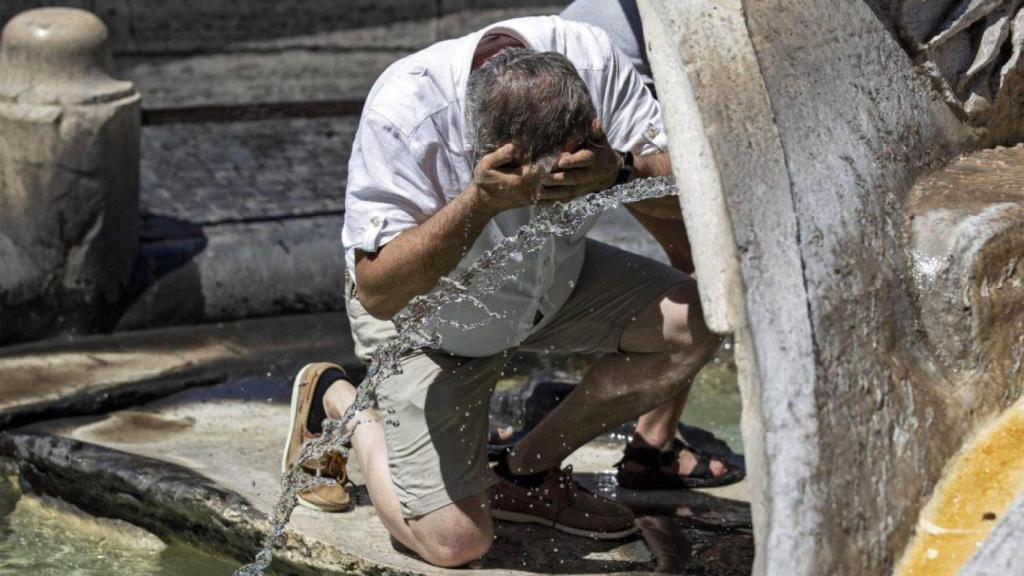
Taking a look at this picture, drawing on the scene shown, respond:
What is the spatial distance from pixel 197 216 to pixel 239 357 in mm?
→ 1035

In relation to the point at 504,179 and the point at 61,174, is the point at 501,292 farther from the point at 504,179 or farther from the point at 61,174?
the point at 61,174

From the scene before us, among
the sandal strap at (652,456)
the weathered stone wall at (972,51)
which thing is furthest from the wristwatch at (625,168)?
the sandal strap at (652,456)

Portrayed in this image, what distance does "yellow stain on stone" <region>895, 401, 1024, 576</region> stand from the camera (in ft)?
8.20

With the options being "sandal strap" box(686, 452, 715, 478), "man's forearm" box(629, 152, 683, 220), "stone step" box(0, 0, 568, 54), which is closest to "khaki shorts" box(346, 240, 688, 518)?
"man's forearm" box(629, 152, 683, 220)

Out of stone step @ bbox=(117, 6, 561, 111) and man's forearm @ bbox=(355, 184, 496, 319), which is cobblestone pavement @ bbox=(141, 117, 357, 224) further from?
man's forearm @ bbox=(355, 184, 496, 319)

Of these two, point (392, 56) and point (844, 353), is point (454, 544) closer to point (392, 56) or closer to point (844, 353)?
point (844, 353)

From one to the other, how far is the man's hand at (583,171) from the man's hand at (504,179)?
0.03 metres

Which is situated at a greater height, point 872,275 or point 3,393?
point 872,275

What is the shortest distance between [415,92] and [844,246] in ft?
3.02

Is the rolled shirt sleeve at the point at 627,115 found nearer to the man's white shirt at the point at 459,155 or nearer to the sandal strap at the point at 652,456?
the man's white shirt at the point at 459,155

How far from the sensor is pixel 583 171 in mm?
2939

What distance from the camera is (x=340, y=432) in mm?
3639

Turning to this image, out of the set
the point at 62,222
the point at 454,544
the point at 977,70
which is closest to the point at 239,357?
the point at 62,222

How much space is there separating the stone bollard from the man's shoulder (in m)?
1.95
